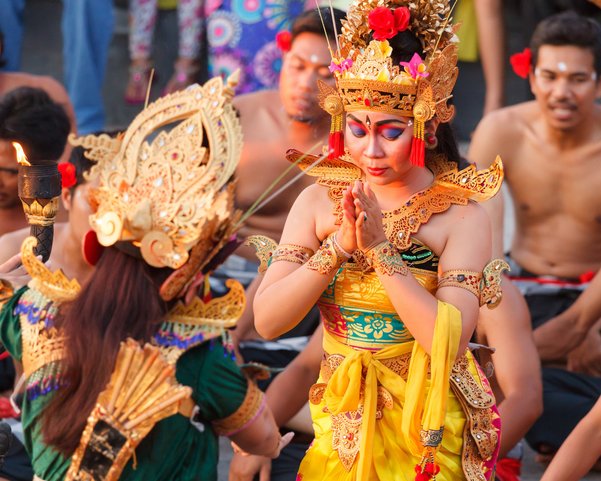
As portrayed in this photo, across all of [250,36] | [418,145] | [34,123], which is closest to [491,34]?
[250,36]

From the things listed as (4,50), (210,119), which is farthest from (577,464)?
(4,50)

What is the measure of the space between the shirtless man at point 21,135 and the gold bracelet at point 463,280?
226 cm

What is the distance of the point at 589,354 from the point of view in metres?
5.59

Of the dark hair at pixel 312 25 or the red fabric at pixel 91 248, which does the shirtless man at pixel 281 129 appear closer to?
the dark hair at pixel 312 25

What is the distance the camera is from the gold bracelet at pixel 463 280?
3.35 meters

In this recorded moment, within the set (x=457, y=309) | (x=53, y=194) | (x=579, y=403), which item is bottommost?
(x=579, y=403)

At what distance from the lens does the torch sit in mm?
3480

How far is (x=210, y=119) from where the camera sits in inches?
120

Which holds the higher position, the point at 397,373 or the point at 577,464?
the point at 397,373

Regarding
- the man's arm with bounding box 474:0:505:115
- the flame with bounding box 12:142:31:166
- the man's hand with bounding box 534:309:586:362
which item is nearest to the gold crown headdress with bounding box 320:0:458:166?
the flame with bounding box 12:142:31:166

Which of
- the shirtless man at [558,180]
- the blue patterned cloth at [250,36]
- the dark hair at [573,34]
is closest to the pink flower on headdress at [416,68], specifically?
the shirtless man at [558,180]

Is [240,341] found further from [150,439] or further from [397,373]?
[150,439]

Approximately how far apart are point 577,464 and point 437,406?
0.66 m

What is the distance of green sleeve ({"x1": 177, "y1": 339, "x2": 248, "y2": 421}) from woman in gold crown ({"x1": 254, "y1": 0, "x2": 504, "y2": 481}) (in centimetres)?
33
